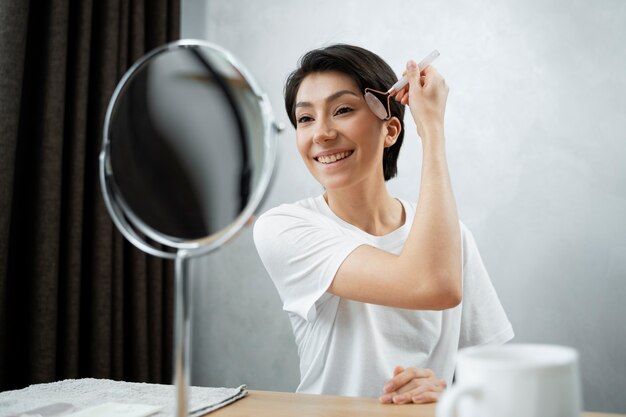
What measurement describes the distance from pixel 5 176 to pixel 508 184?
164cm

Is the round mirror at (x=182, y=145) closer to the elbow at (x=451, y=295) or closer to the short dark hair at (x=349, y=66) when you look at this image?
the elbow at (x=451, y=295)

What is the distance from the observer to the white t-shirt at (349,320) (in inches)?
47.6

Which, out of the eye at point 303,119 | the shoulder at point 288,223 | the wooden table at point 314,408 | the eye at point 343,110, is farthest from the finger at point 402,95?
the wooden table at point 314,408

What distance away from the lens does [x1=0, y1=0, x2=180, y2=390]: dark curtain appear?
1676mm

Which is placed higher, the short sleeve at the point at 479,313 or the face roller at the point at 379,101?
the face roller at the point at 379,101

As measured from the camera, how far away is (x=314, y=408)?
78cm

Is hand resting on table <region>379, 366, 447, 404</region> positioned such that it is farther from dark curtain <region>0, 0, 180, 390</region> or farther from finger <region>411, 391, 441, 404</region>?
dark curtain <region>0, 0, 180, 390</region>

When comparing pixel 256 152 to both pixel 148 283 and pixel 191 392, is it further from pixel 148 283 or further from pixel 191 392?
pixel 148 283

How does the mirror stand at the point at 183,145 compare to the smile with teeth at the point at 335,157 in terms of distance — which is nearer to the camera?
the mirror stand at the point at 183,145

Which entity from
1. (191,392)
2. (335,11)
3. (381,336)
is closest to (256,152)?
(191,392)

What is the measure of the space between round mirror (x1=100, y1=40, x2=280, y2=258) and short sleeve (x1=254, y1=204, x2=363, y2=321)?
581mm

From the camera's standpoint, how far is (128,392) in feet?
2.90

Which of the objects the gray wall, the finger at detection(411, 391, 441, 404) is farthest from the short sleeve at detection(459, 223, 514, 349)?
the gray wall

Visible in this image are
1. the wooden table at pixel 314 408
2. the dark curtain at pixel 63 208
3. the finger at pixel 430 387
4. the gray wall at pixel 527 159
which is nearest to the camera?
the wooden table at pixel 314 408
